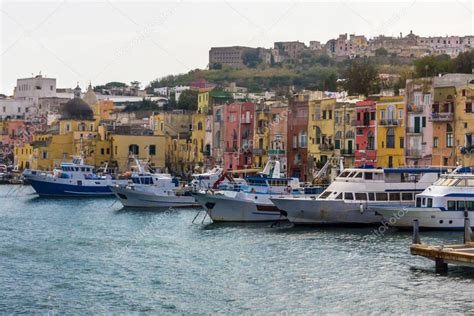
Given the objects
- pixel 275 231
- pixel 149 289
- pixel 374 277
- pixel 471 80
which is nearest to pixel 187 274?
pixel 149 289

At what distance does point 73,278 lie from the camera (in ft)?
138

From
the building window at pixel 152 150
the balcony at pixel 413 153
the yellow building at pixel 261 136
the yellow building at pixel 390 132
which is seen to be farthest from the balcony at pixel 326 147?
the building window at pixel 152 150

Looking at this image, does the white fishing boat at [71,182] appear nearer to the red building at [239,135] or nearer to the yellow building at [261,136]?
the red building at [239,135]

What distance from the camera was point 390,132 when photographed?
272 feet

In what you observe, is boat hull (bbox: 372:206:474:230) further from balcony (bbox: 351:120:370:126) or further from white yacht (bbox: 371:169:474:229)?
balcony (bbox: 351:120:370:126)

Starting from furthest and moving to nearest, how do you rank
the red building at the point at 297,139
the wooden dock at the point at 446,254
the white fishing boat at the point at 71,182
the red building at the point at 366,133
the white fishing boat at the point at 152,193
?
the white fishing boat at the point at 71,182
the red building at the point at 297,139
the red building at the point at 366,133
the white fishing boat at the point at 152,193
the wooden dock at the point at 446,254

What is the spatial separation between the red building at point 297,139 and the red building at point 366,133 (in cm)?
821

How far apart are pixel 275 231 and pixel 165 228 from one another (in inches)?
287

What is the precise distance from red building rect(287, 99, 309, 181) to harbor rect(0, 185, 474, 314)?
31.0m

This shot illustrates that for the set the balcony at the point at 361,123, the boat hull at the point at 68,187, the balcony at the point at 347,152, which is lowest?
the boat hull at the point at 68,187

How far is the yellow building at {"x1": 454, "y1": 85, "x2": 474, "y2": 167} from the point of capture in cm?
7662

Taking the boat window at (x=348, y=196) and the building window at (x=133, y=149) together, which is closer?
the boat window at (x=348, y=196)

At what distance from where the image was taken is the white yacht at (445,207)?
55219 millimetres

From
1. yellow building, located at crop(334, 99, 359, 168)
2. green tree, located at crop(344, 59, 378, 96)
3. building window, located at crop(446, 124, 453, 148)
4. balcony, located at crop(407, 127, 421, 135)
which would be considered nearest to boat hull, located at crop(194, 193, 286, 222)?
building window, located at crop(446, 124, 453, 148)
